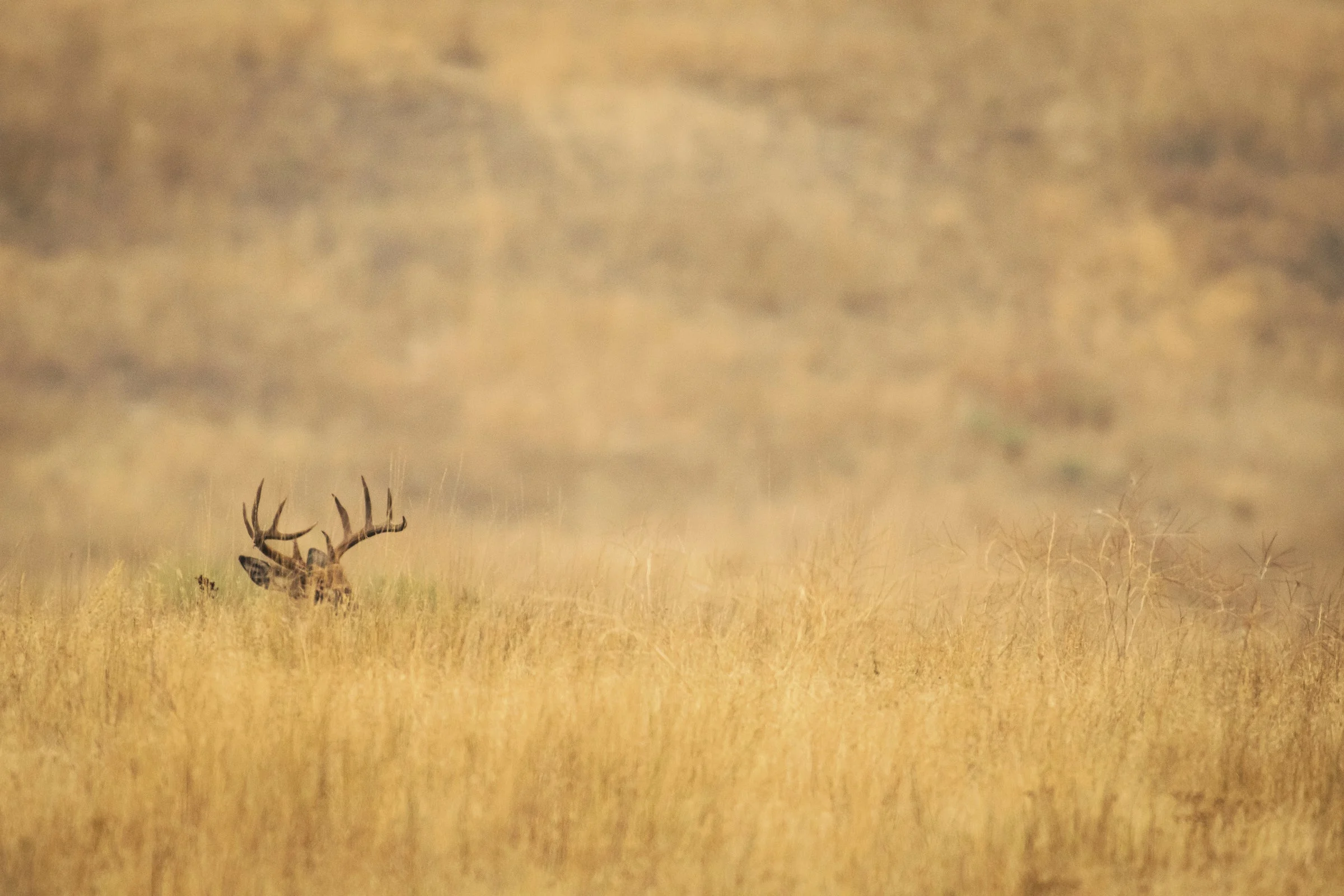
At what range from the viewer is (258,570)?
11969mm

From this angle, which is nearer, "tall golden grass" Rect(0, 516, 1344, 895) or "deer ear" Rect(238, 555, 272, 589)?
"tall golden grass" Rect(0, 516, 1344, 895)

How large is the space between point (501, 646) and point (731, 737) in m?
2.42

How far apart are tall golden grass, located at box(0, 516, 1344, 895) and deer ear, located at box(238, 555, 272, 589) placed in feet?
10.5

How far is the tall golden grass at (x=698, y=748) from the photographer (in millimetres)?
4531

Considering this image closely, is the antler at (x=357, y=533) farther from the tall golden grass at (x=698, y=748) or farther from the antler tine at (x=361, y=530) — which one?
the tall golden grass at (x=698, y=748)

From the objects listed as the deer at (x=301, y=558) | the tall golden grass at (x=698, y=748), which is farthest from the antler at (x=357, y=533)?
the tall golden grass at (x=698, y=748)

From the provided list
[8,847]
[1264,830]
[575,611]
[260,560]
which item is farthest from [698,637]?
[260,560]

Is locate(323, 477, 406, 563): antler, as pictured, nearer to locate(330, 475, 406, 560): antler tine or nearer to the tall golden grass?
locate(330, 475, 406, 560): antler tine

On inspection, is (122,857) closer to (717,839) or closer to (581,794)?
(581,794)

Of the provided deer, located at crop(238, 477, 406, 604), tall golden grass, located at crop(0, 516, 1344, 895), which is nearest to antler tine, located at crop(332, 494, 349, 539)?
deer, located at crop(238, 477, 406, 604)

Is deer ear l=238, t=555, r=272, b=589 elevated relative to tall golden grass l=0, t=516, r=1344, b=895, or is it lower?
lower

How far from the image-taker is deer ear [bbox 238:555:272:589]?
11.8m

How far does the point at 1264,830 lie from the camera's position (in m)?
4.94

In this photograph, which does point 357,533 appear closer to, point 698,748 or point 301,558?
point 301,558
